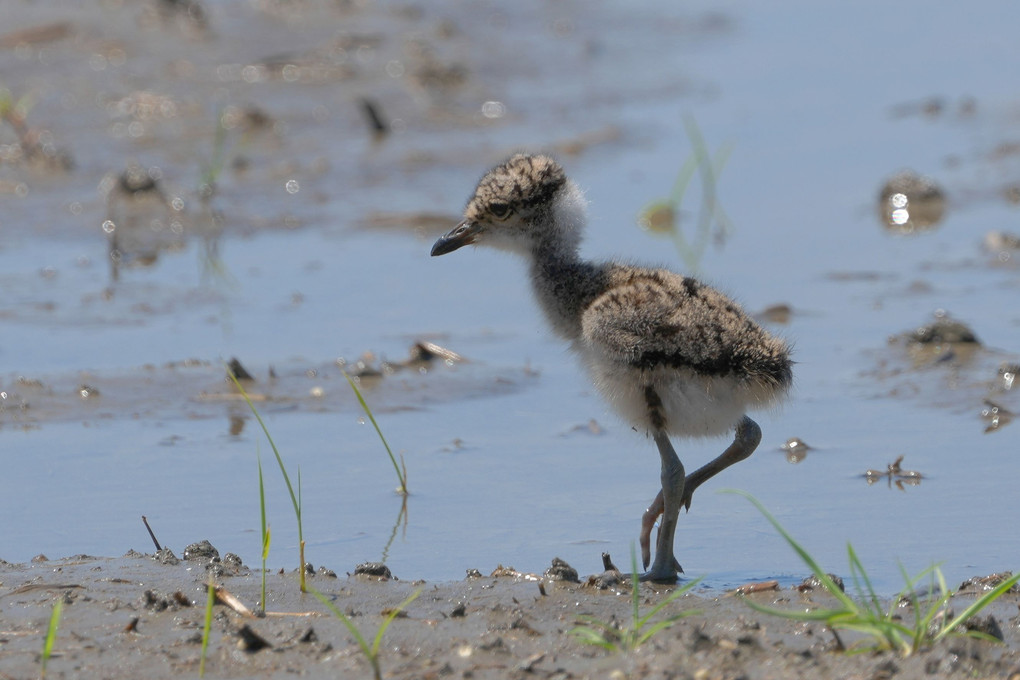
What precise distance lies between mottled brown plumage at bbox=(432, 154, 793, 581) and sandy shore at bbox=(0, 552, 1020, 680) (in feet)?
1.66

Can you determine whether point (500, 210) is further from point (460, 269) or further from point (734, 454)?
point (460, 269)

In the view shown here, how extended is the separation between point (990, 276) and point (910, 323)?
0.85 metres

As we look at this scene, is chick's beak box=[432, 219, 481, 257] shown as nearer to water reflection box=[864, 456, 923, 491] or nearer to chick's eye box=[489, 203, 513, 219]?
chick's eye box=[489, 203, 513, 219]

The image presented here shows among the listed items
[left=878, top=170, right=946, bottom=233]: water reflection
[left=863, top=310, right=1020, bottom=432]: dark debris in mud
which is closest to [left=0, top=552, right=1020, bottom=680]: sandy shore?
[left=863, top=310, right=1020, bottom=432]: dark debris in mud

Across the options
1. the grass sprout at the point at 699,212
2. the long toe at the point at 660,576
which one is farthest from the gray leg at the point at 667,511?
the grass sprout at the point at 699,212

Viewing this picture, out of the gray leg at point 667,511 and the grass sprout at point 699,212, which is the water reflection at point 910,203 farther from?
the gray leg at point 667,511

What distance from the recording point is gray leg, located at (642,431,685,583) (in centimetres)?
468

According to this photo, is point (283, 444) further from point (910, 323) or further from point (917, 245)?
point (917, 245)

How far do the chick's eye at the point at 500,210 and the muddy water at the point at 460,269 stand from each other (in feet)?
2.99

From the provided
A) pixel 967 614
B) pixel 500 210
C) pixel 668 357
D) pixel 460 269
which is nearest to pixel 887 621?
pixel 967 614

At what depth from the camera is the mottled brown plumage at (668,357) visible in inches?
182

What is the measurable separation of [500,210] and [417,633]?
1849 mm

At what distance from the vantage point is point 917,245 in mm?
8359

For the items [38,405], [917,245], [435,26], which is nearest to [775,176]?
[917,245]
